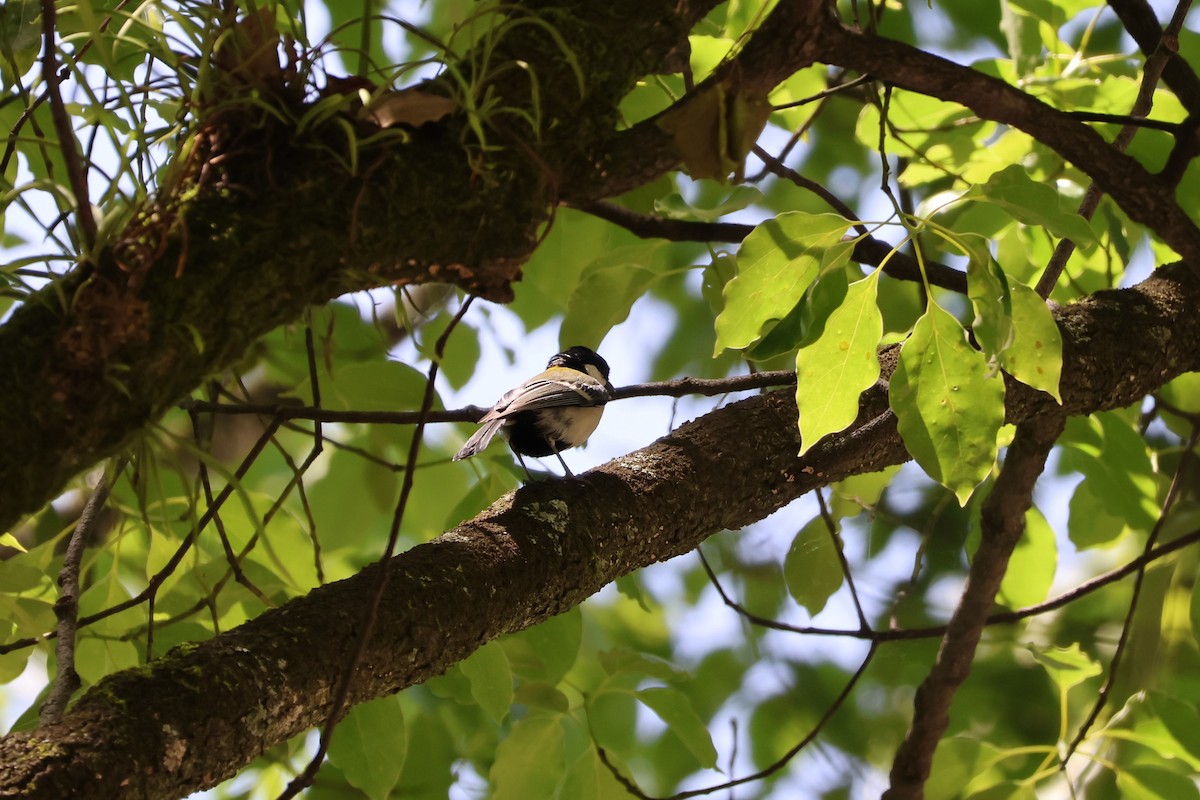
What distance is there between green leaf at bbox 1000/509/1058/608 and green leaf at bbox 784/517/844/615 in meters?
0.40

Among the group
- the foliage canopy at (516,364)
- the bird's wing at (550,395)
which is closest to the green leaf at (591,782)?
the foliage canopy at (516,364)

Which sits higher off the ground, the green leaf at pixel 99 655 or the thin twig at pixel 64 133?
the thin twig at pixel 64 133

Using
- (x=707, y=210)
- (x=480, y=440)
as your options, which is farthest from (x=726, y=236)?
(x=480, y=440)

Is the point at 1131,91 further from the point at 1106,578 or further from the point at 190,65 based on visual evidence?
the point at 190,65

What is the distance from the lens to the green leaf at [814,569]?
1752mm

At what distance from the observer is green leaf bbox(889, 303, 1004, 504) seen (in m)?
1.12

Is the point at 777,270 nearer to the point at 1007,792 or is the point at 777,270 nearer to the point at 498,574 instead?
the point at 498,574

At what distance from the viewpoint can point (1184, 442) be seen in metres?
2.20

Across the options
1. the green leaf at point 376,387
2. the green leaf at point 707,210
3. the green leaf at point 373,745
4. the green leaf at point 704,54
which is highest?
the green leaf at point 704,54

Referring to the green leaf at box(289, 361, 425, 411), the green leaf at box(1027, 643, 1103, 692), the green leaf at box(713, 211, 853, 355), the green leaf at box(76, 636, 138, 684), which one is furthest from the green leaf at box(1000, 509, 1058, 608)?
the green leaf at box(76, 636, 138, 684)

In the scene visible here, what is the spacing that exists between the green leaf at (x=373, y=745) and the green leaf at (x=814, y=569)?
72cm

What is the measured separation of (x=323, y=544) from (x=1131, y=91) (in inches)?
60.5

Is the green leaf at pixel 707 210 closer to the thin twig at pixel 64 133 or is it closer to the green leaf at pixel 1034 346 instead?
the green leaf at pixel 1034 346

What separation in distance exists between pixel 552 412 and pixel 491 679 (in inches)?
27.4
